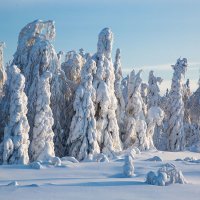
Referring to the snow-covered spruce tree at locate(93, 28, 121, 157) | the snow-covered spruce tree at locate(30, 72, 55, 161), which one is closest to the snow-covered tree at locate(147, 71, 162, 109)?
Result: the snow-covered spruce tree at locate(93, 28, 121, 157)

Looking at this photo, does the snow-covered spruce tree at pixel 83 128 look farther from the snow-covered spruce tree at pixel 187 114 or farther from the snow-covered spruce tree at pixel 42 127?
the snow-covered spruce tree at pixel 187 114

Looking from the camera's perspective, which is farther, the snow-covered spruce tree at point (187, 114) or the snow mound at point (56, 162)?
the snow-covered spruce tree at point (187, 114)

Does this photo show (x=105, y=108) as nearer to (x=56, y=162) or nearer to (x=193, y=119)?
(x=56, y=162)

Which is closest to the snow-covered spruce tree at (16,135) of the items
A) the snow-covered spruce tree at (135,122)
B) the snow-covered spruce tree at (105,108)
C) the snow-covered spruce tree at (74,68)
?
the snow-covered spruce tree at (105,108)

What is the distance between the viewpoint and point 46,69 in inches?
1148

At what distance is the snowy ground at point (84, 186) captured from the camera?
11.1m

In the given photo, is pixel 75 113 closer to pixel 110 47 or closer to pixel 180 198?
pixel 110 47

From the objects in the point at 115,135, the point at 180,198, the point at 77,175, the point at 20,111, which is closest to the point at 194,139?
the point at 115,135

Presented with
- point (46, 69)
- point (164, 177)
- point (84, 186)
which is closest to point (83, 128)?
point (46, 69)

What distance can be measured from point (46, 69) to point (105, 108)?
4846 mm

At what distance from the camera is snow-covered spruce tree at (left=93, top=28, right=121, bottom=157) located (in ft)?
93.1

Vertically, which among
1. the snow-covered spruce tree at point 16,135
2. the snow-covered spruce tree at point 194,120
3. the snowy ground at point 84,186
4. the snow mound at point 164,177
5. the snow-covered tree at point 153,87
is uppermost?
the snow-covered tree at point 153,87

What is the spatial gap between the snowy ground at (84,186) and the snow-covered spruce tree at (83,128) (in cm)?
870

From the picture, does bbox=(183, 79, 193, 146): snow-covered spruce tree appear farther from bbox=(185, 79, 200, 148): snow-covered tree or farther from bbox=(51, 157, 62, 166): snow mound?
bbox=(51, 157, 62, 166): snow mound
